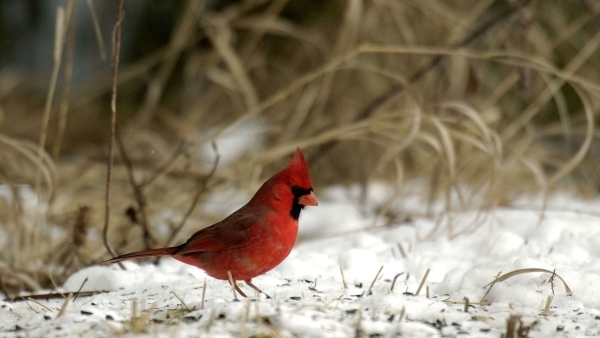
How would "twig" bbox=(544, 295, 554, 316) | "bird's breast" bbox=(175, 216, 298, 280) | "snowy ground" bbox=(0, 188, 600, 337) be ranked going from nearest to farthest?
"snowy ground" bbox=(0, 188, 600, 337)
"twig" bbox=(544, 295, 554, 316)
"bird's breast" bbox=(175, 216, 298, 280)

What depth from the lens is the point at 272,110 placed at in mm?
4941

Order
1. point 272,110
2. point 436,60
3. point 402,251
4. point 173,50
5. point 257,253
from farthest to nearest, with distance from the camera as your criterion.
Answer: point 272,110, point 173,50, point 436,60, point 402,251, point 257,253


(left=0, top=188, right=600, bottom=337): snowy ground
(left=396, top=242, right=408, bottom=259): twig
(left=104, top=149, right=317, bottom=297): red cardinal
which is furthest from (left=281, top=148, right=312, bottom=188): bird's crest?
(left=396, top=242, right=408, bottom=259): twig

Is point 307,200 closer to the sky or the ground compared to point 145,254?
closer to the sky

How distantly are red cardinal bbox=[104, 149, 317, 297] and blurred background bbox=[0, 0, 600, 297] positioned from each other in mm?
576

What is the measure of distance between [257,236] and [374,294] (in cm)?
39

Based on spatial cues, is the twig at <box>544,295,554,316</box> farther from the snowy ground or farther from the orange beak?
the orange beak

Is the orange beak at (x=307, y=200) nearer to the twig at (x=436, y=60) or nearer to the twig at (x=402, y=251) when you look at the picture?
the twig at (x=402, y=251)

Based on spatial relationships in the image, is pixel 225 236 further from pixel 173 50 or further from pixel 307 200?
pixel 173 50

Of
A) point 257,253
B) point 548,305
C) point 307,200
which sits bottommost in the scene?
point 548,305

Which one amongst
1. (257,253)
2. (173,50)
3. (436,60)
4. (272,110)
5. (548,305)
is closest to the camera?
(548,305)

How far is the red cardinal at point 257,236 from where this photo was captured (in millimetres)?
2125

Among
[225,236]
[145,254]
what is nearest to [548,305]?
[225,236]

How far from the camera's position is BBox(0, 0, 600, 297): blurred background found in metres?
3.13
